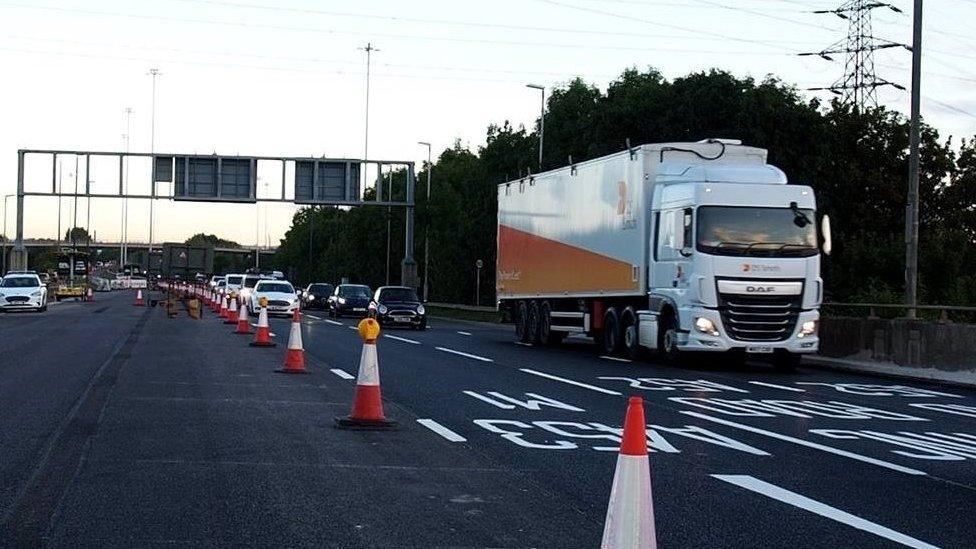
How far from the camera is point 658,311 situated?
25234 mm

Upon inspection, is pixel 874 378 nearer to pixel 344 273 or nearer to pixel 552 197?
pixel 552 197

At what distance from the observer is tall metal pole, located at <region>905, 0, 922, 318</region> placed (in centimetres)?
2556

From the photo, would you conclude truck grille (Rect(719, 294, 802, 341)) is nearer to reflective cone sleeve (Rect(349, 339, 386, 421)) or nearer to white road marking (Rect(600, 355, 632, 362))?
white road marking (Rect(600, 355, 632, 362))

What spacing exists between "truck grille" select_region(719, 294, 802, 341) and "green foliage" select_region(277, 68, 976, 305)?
51.7 feet

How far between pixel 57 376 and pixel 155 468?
31.2ft

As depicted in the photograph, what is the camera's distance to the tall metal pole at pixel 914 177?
2556cm

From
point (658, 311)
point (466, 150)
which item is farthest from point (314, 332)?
point (466, 150)

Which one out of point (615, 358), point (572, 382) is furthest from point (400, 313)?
point (572, 382)

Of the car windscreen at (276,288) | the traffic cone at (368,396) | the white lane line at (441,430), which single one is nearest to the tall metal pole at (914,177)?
the white lane line at (441,430)

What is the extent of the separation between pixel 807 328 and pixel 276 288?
30600 millimetres

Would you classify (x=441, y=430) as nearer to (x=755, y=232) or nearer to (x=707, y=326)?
(x=707, y=326)

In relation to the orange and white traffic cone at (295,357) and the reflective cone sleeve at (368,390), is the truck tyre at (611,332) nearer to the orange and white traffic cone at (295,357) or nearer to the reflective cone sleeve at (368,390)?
the orange and white traffic cone at (295,357)

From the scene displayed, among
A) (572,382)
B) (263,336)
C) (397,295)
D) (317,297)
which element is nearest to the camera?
(572,382)

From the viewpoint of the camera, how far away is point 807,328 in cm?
2411
